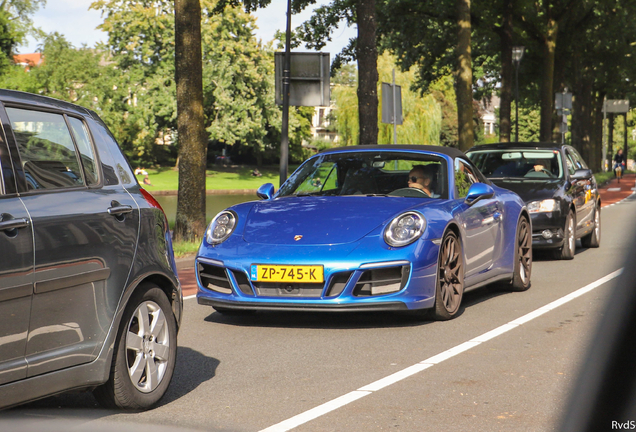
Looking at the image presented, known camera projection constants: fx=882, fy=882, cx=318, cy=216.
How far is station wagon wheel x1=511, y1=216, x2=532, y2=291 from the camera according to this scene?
351 inches

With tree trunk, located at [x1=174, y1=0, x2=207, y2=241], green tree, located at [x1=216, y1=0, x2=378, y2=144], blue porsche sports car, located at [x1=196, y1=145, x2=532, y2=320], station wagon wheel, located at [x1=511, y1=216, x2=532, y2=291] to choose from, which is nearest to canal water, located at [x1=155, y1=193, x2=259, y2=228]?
green tree, located at [x1=216, y1=0, x2=378, y2=144]

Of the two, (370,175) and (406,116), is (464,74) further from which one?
(406,116)

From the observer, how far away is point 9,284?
3477mm

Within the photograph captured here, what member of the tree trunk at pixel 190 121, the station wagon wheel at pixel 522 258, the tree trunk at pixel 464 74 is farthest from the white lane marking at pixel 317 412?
the tree trunk at pixel 464 74

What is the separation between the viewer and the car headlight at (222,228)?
7000mm

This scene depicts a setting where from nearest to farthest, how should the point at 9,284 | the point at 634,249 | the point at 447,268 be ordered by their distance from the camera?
1. the point at 634,249
2. the point at 9,284
3. the point at 447,268

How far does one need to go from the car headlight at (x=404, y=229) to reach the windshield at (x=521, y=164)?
618 cm

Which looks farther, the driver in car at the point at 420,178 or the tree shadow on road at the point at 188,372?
the driver in car at the point at 420,178

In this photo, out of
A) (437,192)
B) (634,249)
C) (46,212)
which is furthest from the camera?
(437,192)

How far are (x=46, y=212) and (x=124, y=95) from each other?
6435 centimetres

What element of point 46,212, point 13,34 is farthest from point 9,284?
point 13,34

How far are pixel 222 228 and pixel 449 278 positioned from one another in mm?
1885

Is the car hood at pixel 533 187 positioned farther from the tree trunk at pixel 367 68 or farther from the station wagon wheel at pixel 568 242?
the tree trunk at pixel 367 68

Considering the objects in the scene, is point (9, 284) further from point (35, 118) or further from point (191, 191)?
point (191, 191)
